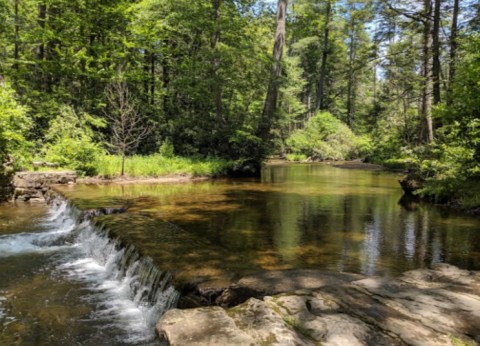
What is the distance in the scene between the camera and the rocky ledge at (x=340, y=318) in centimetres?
282

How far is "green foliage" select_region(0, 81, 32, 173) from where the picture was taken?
1224 cm

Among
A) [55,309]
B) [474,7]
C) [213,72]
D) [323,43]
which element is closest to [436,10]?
[474,7]

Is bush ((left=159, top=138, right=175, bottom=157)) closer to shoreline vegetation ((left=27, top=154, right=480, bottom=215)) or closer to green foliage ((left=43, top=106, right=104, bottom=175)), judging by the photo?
shoreline vegetation ((left=27, top=154, right=480, bottom=215))

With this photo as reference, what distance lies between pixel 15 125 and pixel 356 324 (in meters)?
13.7

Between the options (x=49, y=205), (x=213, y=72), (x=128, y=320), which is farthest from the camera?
(x=213, y=72)

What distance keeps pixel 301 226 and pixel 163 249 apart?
3.84 metres

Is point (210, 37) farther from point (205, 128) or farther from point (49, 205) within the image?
point (49, 205)

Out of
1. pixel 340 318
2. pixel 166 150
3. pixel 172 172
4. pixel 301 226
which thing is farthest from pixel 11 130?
pixel 340 318

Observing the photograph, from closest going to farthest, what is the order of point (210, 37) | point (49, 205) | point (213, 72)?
1. point (49, 205)
2. point (213, 72)
3. point (210, 37)

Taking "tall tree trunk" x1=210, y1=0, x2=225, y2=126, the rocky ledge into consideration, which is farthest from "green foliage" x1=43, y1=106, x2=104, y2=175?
the rocky ledge

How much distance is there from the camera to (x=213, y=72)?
70.5 ft

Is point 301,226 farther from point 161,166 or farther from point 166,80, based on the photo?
point 166,80

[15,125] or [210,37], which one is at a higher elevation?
[210,37]

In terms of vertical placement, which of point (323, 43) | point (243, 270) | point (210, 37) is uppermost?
point (323, 43)
